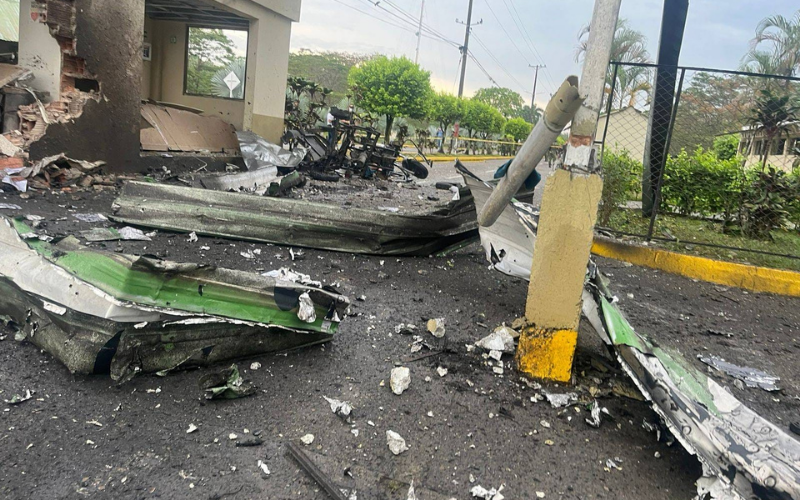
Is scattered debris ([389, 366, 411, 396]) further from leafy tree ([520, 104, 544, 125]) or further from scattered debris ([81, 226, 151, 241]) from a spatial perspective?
leafy tree ([520, 104, 544, 125])

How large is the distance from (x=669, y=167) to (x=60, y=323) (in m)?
9.12

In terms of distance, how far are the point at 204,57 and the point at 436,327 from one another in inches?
484

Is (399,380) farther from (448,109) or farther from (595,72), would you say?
(448,109)

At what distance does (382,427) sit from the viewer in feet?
8.10

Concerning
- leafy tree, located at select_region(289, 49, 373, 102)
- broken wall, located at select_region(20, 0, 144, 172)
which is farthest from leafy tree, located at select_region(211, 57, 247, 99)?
leafy tree, located at select_region(289, 49, 373, 102)

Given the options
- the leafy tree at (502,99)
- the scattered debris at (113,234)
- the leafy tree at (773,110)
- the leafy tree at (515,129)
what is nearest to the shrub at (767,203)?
the leafy tree at (773,110)

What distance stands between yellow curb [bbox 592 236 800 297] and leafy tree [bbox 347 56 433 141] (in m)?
19.9

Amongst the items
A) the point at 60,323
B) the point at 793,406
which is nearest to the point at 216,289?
the point at 60,323

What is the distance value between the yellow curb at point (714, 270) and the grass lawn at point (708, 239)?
34cm

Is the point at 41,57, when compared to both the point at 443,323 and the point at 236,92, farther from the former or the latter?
the point at 443,323

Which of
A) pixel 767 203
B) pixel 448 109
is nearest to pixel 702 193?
pixel 767 203

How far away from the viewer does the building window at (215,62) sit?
41.1 feet

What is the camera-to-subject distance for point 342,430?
241 cm

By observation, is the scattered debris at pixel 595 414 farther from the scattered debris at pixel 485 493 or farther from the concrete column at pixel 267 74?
the concrete column at pixel 267 74
